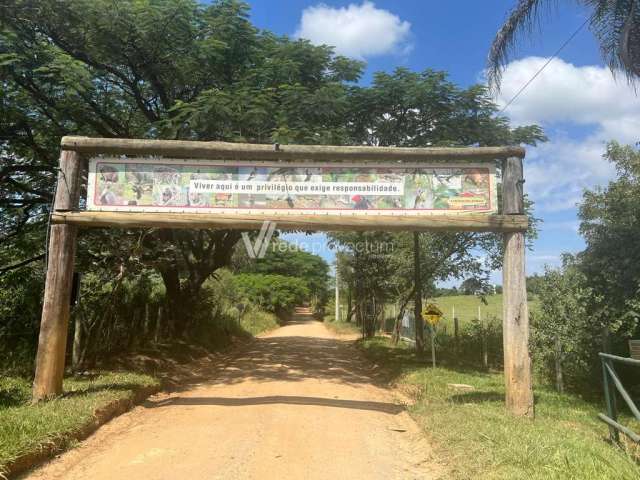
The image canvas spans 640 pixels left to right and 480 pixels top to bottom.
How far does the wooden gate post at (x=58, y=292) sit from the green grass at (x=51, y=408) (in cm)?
35

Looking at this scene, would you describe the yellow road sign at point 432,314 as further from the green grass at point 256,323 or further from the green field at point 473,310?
the green grass at point 256,323

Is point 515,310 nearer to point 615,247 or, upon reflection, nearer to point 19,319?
point 615,247

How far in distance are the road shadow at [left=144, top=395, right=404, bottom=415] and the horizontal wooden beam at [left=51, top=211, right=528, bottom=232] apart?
9.92 feet

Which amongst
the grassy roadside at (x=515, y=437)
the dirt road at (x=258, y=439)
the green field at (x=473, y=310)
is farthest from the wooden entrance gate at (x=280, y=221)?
the green field at (x=473, y=310)

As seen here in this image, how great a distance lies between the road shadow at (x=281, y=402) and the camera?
8312 millimetres

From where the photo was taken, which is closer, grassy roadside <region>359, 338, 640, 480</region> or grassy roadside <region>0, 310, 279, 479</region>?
grassy roadside <region>359, 338, 640, 480</region>

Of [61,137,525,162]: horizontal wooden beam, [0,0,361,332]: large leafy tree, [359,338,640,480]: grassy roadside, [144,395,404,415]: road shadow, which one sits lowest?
[144,395,404,415]: road shadow

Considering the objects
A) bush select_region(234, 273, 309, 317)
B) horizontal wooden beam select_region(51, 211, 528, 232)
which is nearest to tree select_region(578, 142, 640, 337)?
horizontal wooden beam select_region(51, 211, 528, 232)

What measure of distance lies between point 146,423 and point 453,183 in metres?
5.78

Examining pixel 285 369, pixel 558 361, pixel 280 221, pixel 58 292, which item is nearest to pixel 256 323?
pixel 285 369

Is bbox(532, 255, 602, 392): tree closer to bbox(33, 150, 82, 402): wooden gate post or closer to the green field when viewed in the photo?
the green field

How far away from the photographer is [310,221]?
24.6ft

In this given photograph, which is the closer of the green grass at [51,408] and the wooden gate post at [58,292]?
the green grass at [51,408]

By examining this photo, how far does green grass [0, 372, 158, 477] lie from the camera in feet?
16.7
